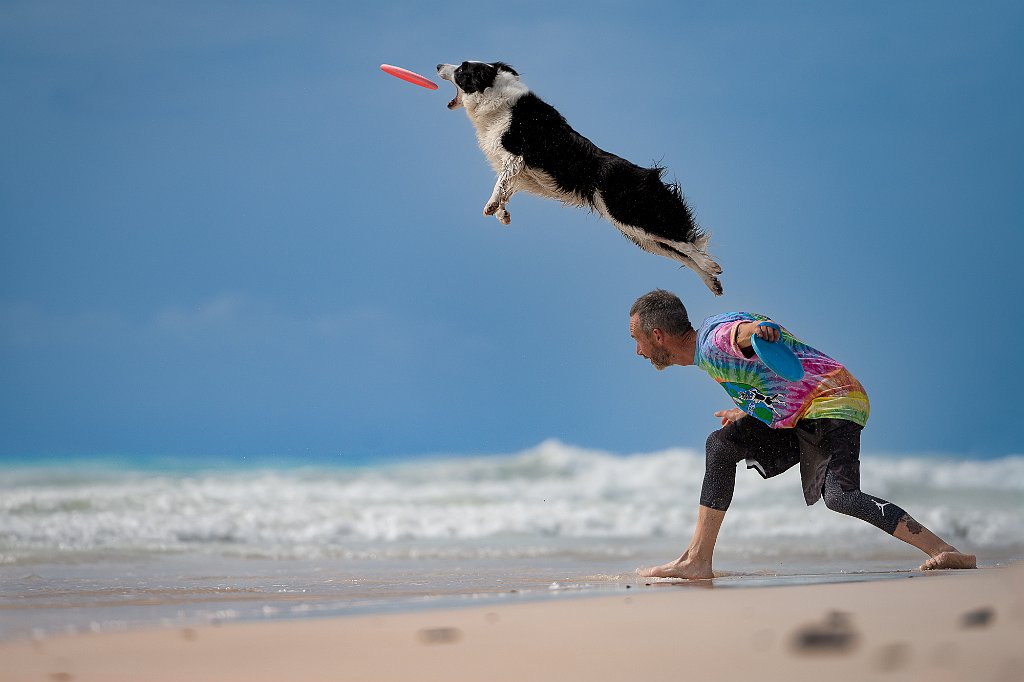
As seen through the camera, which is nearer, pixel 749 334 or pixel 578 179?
pixel 749 334

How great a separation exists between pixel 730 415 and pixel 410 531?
435 centimetres

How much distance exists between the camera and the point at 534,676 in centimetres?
182

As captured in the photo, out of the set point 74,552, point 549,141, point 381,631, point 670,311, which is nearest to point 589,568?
point 670,311

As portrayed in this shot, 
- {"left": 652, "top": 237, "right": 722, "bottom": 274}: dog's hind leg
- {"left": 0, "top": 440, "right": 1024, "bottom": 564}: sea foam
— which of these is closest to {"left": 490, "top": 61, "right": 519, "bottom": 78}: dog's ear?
{"left": 652, "top": 237, "right": 722, "bottom": 274}: dog's hind leg

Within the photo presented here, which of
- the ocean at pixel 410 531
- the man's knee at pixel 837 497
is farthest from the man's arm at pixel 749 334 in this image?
the ocean at pixel 410 531

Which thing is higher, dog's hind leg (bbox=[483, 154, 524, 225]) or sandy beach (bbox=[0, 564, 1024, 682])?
dog's hind leg (bbox=[483, 154, 524, 225])

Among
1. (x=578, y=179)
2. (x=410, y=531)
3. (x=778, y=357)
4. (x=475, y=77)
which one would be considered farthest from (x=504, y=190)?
(x=410, y=531)

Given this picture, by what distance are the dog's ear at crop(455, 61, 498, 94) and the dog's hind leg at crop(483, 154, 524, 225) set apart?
42cm

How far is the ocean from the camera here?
3.42m

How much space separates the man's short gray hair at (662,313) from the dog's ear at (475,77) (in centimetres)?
124

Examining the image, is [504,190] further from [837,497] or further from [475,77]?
[837,497]

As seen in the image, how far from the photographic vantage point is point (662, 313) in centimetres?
375

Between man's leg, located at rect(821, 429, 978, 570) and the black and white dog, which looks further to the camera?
the black and white dog

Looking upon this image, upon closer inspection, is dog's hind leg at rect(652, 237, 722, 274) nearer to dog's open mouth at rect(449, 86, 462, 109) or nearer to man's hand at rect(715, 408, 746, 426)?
man's hand at rect(715, 408, 746, 426)
